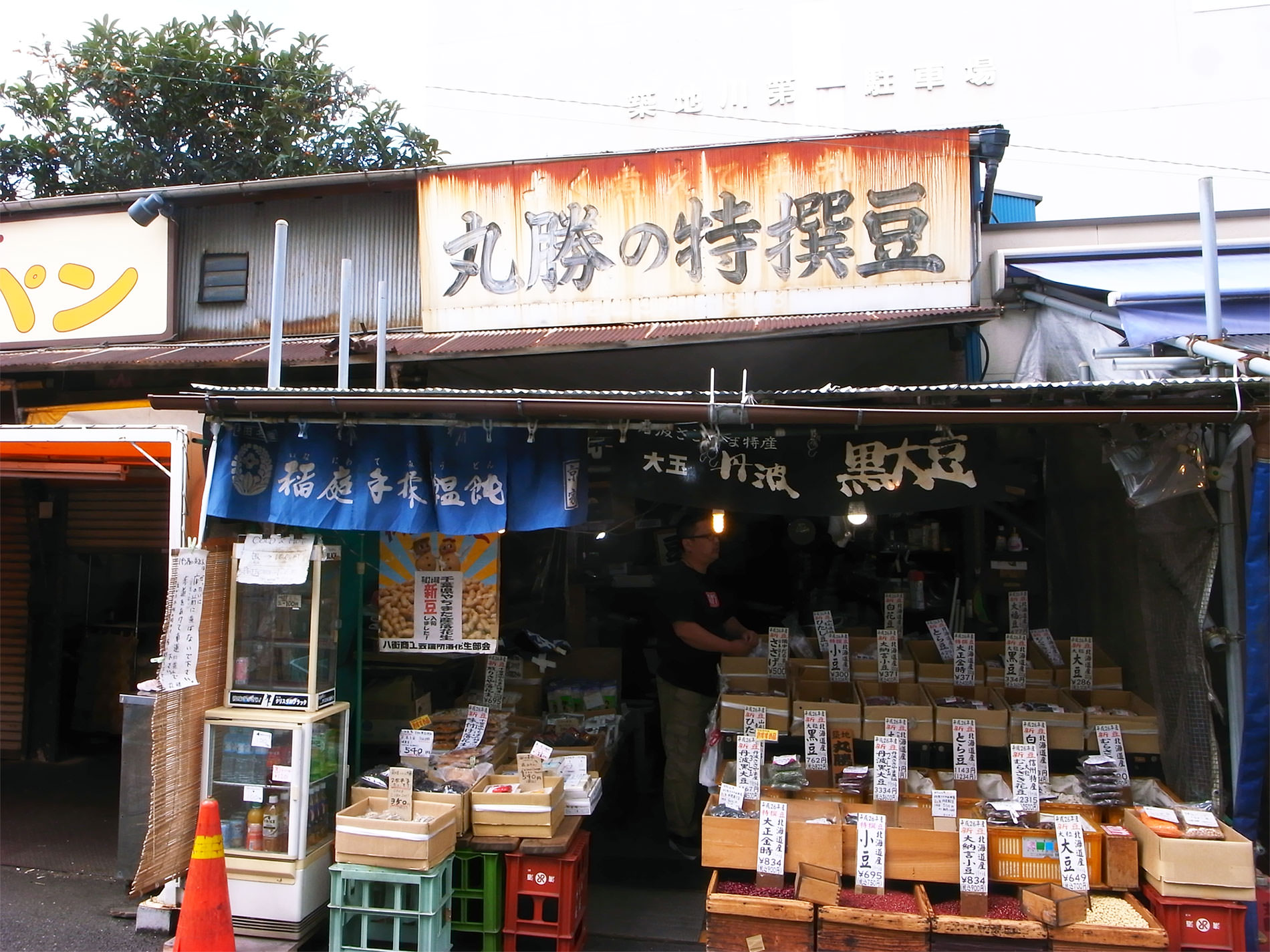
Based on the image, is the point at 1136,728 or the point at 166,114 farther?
the point at 166,114

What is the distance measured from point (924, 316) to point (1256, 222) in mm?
3817

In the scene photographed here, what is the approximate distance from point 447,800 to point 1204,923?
14.2 ft

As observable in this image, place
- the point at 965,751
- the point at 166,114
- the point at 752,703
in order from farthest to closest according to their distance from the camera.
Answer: the point at 166,114 → the point at 752,703 → the point at 965,751

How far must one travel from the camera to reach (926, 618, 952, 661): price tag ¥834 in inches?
266

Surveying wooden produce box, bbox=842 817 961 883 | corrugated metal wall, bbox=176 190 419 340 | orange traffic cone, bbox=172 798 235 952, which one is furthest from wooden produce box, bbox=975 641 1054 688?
corrugated metal wall, bbox=176 190 419 340

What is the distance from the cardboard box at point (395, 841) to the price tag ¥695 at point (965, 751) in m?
3.30

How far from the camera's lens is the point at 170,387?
8.30 m

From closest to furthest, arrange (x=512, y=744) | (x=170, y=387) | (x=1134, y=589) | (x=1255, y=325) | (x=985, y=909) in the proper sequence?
(x=985, y=909) < (x=1255, y=325) < (x=1134, y=589) < (x=512, y=744) < (x=170, y=387)

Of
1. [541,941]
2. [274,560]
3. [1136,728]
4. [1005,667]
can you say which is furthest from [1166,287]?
[274,560]

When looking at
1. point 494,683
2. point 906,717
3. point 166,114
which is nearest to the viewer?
point 906,717

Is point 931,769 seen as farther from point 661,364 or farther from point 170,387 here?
point 170,387

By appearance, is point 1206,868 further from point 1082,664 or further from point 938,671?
point 938,671

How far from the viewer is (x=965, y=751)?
5.38 m

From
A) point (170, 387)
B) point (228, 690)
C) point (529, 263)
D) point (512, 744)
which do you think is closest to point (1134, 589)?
point (512, 744)
